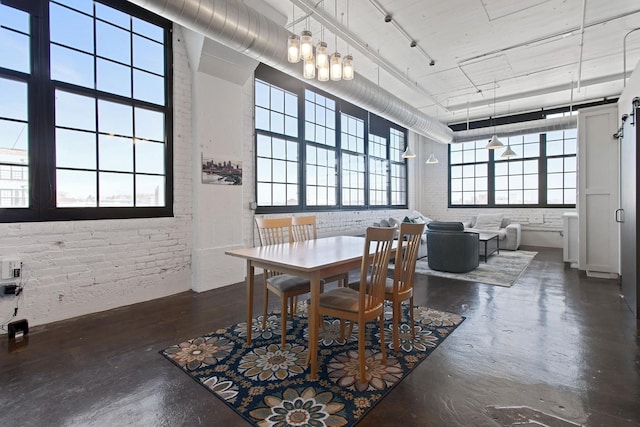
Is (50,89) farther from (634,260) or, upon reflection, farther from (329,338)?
(634,260)

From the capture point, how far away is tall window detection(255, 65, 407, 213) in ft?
17.0

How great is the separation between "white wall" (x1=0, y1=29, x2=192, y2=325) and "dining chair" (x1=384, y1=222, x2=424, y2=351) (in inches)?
112

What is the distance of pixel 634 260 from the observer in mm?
3188

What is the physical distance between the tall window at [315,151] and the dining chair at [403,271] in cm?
295

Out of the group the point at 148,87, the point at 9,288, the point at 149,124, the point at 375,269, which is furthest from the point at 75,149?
the point at 375,269

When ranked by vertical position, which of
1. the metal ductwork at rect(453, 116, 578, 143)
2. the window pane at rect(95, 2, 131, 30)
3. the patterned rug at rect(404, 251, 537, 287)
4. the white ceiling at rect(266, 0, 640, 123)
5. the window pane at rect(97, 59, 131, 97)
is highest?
the white ceiling at rect(266, 0, 640, 123)

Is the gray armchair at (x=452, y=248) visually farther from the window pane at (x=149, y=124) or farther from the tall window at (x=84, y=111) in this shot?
the window pane at (x=149, y=124)

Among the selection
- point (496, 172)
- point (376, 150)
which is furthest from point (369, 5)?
point (496, 172)

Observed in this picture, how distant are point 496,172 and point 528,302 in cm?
636

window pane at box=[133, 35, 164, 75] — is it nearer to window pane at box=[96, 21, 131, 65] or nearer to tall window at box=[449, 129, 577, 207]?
window pane at box=[96, 21, 131, 65]

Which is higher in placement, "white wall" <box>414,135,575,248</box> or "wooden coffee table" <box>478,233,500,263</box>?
"white wall" <box>414,135,575,248</box>

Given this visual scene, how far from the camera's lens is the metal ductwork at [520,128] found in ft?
22.9

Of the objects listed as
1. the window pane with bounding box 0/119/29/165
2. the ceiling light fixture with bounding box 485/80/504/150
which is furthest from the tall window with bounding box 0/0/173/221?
the ceiling light fixture with bounding box 485/80/504/150

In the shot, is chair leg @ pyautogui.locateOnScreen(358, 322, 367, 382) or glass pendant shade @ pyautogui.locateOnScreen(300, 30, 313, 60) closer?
chair leg @ pyautogui.locateOnScreen(358, 322, 367, 382)
